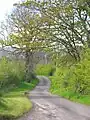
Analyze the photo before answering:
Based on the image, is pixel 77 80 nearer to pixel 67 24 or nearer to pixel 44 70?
pixel 67 24

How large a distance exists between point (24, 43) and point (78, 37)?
646 centimetres

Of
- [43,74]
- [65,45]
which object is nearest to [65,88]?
[65,45]

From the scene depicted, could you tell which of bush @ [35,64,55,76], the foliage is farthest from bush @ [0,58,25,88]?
bush @ [35,64,55,76]

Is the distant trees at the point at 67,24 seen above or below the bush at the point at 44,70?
above

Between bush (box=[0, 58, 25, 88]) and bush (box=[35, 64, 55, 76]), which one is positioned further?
bush (box=[35, 64, 55, 76])

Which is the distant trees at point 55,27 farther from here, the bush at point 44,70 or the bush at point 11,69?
the bush at point 44,70

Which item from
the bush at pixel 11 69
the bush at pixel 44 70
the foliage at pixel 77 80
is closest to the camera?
the foliage at pixel 77 80

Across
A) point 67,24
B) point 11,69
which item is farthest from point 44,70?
point 67,24

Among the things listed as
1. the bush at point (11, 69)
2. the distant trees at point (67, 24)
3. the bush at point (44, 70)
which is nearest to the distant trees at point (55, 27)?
the distant trees at point (67, 24)

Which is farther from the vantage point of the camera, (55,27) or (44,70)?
(44,70)

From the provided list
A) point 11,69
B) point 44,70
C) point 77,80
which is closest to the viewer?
point 77,80

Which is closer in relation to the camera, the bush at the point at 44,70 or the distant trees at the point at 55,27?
the distant trees at the point at 55,27

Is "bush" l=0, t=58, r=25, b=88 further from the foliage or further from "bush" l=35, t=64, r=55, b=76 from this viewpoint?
"bush" l=35, t=64, r=55, b=76

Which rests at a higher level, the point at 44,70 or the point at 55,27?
the point at 55,27
